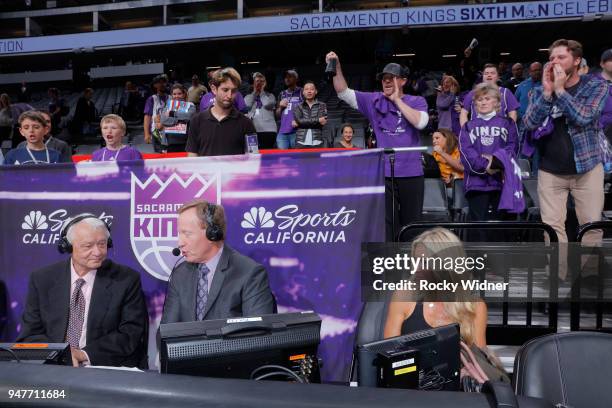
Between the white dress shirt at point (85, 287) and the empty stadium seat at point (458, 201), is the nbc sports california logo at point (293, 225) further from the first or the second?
the empty stadium seat at point (458, 201)

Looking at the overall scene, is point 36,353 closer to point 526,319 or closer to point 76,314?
point 76,314

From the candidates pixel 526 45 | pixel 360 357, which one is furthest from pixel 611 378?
pixel 526 45

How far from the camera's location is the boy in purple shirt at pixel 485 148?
4.68 m

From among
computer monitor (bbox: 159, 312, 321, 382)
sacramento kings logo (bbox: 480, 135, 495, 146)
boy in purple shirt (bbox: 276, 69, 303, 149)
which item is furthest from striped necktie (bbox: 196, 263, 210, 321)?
boy in purple shirt (bbox: 276, 69, 303, 149)

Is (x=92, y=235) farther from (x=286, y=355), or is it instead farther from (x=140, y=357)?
(x=286, y=355)

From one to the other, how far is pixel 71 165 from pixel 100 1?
80.2 ft

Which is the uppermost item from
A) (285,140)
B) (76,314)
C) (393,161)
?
(285,140)

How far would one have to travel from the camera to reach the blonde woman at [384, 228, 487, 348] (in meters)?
Result: 2.91

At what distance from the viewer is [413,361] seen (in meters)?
1.53

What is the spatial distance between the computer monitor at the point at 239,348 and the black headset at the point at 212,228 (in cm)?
172

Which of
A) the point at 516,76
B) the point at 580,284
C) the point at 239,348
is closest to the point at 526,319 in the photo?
the point at 580,284

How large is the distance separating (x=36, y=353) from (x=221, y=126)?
11.7 ft

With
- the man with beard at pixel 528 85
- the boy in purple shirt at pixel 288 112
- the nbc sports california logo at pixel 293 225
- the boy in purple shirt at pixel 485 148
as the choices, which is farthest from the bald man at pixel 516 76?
the nbc sports california logo at pixel 293 225

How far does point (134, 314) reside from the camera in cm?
342
